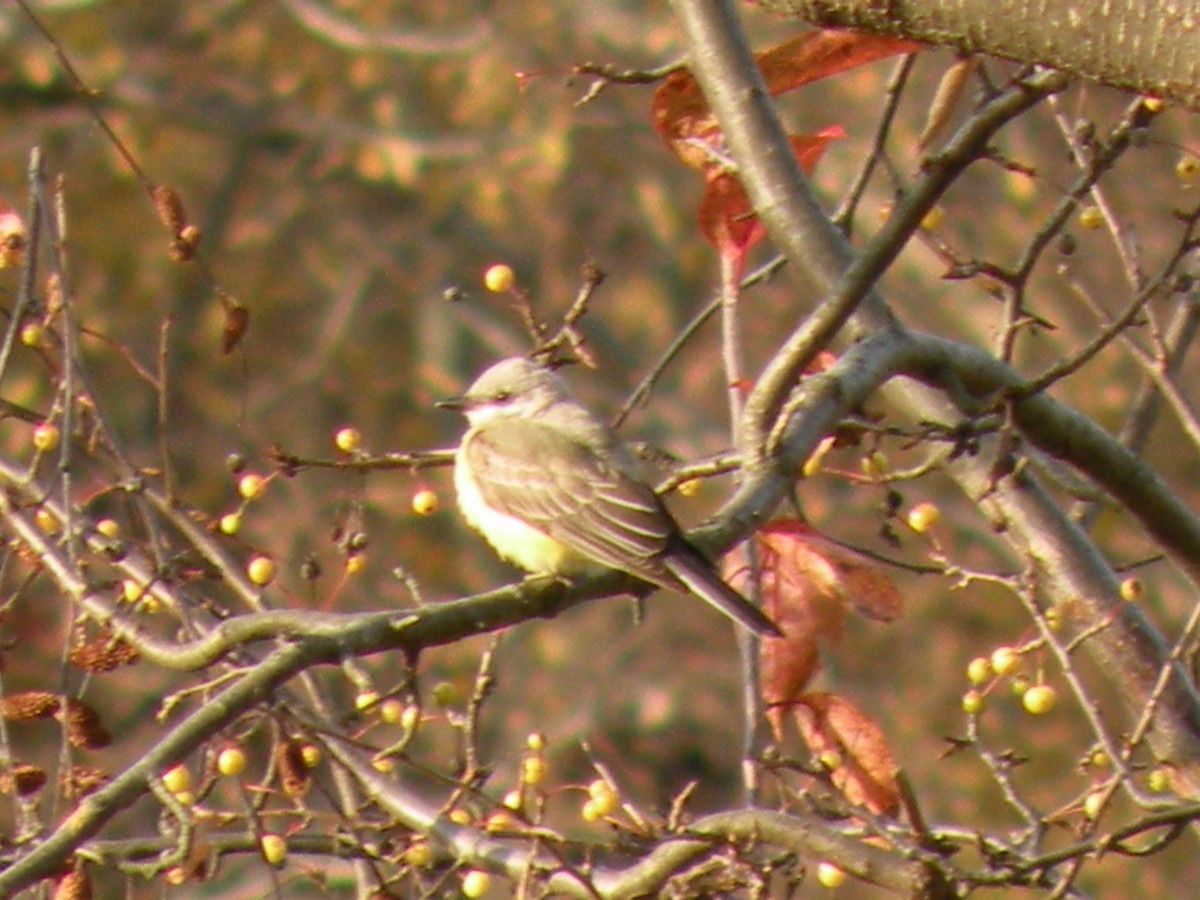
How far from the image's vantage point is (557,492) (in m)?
4.98

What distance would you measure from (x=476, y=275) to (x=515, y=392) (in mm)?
10761

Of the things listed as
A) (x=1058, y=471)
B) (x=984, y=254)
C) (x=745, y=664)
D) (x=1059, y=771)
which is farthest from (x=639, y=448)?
(x=1059, y=771)

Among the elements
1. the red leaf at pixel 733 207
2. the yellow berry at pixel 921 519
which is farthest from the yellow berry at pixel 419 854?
the red leaf at pixel 733 207

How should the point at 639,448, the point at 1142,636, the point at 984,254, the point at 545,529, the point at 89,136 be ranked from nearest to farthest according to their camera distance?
the point at 639,448 → the point at 1142,636 → the point at 545,529 → the point at 984,254 → the point at 89,136

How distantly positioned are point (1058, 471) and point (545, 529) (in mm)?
1194

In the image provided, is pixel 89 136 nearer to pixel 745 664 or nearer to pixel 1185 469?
pixel 1185 469

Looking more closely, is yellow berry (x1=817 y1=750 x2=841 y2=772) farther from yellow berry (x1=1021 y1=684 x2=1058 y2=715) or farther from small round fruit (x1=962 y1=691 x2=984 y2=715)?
yellow berry (x1=1021 y1=684 x2=1058 y2=715)

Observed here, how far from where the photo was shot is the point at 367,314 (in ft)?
53.2

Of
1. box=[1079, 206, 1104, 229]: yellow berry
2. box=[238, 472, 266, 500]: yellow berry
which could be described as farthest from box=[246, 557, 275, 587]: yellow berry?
box=[1079, 206, 1104, 229]: yellow berry

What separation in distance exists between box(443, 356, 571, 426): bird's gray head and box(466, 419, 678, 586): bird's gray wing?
123 millimetres

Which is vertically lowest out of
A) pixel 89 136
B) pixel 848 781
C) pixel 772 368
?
pixel 848 781

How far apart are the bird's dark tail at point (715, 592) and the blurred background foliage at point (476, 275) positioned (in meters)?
9.29

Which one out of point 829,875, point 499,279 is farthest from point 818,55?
point 829,875

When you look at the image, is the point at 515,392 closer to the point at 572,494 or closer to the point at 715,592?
the point at 572,494
